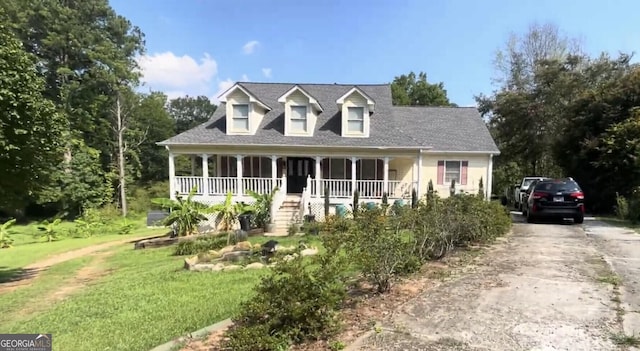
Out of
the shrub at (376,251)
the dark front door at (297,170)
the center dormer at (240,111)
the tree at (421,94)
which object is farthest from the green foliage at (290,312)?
the tree at (421,94)

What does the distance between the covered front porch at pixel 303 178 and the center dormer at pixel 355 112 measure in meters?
1.40

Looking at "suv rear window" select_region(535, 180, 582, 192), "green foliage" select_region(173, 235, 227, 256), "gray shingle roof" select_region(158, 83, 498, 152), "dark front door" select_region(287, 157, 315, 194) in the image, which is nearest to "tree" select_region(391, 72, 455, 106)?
"gray shingle roof" select_region(158, 83, 498, 152)

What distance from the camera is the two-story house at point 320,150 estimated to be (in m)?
18.8

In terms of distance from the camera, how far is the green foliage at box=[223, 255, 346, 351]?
396cm

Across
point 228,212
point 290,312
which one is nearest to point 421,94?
point 228,212

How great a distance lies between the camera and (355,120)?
19781 millimetres

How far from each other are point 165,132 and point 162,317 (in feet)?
152

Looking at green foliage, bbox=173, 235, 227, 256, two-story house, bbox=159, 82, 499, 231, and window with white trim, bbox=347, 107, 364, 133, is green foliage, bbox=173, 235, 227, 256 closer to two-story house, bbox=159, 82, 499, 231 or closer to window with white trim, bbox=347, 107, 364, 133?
two-story house, bbox=159, 82, 499, 231

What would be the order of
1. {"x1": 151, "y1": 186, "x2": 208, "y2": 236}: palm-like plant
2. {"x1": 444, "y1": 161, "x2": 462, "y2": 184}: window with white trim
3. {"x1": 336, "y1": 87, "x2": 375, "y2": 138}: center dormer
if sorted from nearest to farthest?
{"x1": 151, "y1": 186, "x2": 208, "y2": 236}: palm-like plant
{"x1": 336, "y1": 87, "x2": 375, "y2": 138}: center dormer
{"x1": 444, "y1": 161, "x2": 462, "y2": 184}: window with white trim

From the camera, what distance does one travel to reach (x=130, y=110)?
3731cm

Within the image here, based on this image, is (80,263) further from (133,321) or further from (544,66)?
(544,66)

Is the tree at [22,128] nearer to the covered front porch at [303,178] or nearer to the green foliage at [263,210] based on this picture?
the green foliage at [263,210]

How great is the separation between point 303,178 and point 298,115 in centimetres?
362

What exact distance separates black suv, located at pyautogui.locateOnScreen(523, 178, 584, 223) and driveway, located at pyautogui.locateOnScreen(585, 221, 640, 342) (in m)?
0.77
